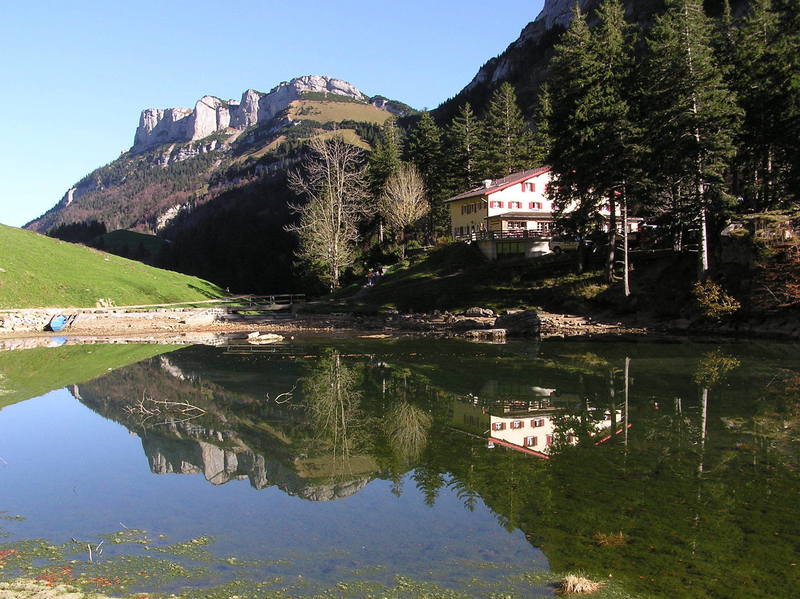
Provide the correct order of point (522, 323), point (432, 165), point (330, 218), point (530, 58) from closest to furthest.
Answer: point (522, 323) < point (330, 218) < point (432, 165) < point (530, 58)

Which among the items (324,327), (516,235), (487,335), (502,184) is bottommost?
(487,335)

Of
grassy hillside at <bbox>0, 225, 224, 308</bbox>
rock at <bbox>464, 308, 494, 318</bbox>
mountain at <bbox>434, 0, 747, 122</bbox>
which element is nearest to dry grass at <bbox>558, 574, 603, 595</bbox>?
rock at <bbox>464, 308, 494, 318</bbox>

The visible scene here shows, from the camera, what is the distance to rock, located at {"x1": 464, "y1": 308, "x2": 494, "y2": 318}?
139ft

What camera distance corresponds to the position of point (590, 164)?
40.6 meters

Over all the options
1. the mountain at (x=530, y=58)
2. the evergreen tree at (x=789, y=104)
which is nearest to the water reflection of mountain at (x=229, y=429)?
the evergreen tree at (x=789, y=104)

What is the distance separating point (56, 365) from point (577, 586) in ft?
93.9

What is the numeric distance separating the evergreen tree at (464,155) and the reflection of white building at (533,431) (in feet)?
197

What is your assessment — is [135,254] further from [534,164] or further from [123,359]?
[123,359]

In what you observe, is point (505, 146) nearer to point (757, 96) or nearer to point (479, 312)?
point (479, 312)

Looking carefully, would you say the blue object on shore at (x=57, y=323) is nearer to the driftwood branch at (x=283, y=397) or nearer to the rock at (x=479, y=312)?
the rock at (x=479, y=312)

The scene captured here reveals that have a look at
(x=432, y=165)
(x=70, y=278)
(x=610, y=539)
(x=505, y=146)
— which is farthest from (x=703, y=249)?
(x=70, y=278)

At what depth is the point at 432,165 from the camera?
8088cm

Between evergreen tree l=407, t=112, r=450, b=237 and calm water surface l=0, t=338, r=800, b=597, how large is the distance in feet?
181

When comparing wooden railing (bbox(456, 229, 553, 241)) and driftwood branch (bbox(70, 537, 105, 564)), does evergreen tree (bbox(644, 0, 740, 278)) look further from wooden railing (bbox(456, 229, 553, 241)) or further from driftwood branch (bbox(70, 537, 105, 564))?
driftwood branch (bbox(70, 537, 105, 564))
